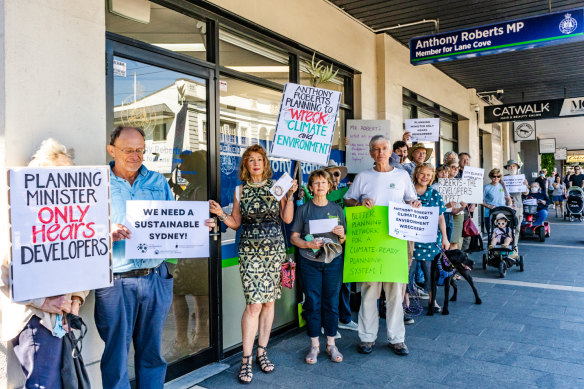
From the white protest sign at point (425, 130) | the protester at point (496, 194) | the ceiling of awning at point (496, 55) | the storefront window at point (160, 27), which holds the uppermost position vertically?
the ceiling of awning at point (496, 55)

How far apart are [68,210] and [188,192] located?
175cm

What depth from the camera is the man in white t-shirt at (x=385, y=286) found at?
4336 mm

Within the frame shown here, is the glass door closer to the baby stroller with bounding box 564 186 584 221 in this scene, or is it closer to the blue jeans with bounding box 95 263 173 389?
the blue jeans with bounding box 95 263 173 389

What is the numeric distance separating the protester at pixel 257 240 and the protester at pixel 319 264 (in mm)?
264

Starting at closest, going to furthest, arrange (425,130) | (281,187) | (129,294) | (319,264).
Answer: (129,294), (281,187), (319,264), (425,130)

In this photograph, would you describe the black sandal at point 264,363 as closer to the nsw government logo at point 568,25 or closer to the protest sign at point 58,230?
the protest sign at point 58,230

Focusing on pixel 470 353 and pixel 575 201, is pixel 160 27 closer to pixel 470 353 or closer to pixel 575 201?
pixel 470 353

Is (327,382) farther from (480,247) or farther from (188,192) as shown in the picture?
(480,247)

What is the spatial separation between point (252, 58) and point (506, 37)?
10.8 ft

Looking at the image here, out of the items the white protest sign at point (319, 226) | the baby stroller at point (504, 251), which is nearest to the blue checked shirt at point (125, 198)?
the white protest sign at point (319, 226)

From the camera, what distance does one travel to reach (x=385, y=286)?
14.6 ft

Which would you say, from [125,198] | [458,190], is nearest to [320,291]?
[125,198]

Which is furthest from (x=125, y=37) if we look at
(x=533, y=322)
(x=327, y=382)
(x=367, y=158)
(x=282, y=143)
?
(x=533, y=322)

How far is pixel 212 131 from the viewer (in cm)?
426
